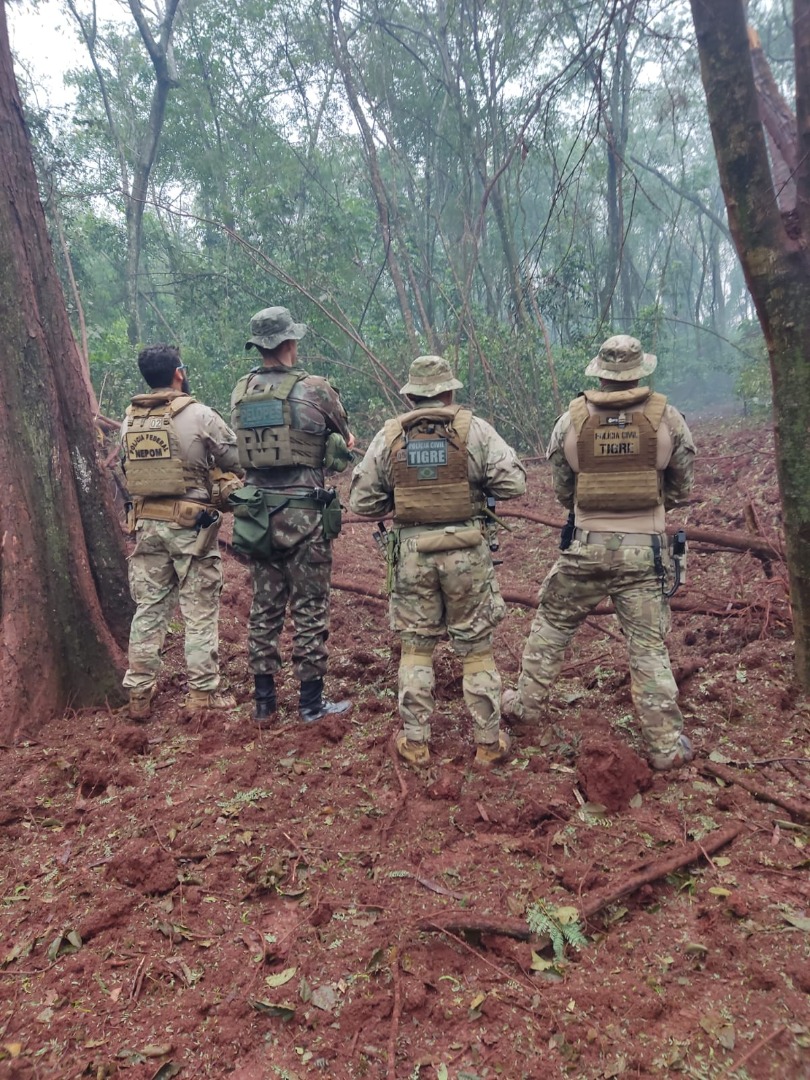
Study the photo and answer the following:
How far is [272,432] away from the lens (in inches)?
161

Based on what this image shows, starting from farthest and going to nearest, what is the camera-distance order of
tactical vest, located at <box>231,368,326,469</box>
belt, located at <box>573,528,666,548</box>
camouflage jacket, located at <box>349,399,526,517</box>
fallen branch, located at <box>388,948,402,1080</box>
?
tactical vest, located at <box>231,368,326,469</box> < camouflage jacket, located at <box>349,399,526,517</box> < belt, located at <box>573,528,666,548</box> < fallen branch, located at <box>388,948,402,1080</box>

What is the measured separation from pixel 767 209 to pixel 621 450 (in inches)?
57.5

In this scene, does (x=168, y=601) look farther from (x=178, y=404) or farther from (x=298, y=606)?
(x=178, y=404)

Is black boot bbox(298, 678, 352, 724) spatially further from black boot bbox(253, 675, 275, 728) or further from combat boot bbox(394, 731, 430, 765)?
combat boot bbox(394, 731, 430, 765)

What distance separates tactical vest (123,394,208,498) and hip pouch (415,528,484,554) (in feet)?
5.51

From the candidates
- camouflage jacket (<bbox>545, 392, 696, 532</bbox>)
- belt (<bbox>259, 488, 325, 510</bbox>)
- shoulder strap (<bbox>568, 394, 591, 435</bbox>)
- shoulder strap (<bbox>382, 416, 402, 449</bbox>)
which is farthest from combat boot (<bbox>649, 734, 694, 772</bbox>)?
belt (<bbox>259, 488, 325, 510</bbox>)

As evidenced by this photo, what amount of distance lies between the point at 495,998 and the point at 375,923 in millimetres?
526

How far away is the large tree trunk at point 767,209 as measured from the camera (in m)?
3.46

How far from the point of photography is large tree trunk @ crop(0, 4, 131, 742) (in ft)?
13.7

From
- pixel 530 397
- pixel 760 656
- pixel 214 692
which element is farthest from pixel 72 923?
pixel 530 397

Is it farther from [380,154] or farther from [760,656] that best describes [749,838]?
[380,154]

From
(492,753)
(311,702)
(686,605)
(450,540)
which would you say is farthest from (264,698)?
(686,605)

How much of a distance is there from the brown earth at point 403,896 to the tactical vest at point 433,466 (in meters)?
1.32

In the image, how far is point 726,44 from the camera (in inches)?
136
